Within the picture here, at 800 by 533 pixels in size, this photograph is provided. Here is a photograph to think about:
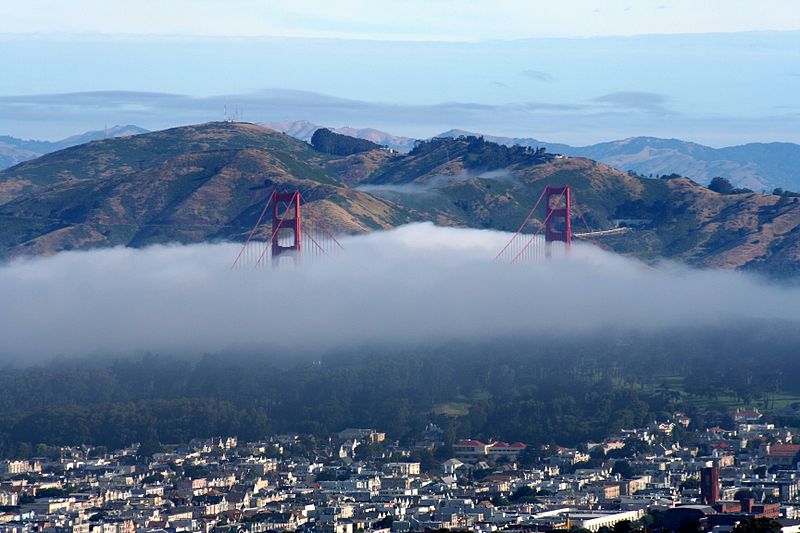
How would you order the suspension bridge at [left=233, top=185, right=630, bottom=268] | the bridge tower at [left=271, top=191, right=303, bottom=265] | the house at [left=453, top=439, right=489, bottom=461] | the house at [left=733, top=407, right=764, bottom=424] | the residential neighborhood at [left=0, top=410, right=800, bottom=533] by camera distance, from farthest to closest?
the suspension bridge at [left=233, top=185, right=630, bottom=268] → the bridge tower at [left=271, top=191, right=303, bottom=265] → the house at [left=733, top=407, right=764, bottom=424] → the house at [left=453, top=439, right=489, bottom=461] → the residential neighborhood at [left=0, top=410, right=800, bottom=533]

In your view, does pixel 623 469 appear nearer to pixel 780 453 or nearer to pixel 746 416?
pixel 780 453

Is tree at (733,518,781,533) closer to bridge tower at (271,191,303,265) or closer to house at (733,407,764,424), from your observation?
house at (733,407,764,424)

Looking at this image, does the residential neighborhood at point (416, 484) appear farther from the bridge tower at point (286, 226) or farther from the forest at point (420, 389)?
the bridge tower at point (286, 226)

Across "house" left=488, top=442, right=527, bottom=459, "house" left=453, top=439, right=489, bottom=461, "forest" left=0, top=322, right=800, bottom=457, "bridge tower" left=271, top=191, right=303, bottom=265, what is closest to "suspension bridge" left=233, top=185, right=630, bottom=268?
"bridge tower" left=271, top=191, right=303, bottom=265

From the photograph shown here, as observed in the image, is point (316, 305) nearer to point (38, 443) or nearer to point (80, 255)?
point (80, 255)

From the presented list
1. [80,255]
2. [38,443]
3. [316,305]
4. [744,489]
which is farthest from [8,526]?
[80,255]

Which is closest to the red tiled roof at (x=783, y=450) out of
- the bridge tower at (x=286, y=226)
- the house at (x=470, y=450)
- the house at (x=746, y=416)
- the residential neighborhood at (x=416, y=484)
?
the residential neighborhood at (x=416, y=484)
